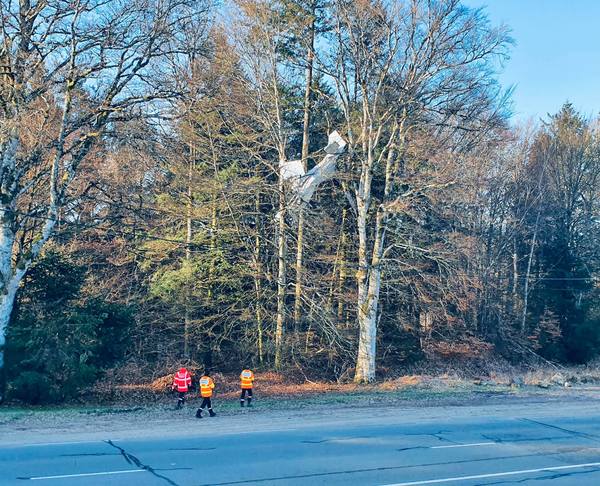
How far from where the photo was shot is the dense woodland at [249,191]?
20.4 meters

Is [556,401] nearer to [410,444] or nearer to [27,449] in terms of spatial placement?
[410,444]

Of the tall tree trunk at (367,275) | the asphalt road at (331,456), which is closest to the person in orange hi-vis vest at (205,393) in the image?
the asphalt road at (331,456)

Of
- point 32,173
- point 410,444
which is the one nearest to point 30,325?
point 32,173

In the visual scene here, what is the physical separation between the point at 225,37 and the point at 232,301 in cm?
1140

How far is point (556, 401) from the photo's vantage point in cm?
2064

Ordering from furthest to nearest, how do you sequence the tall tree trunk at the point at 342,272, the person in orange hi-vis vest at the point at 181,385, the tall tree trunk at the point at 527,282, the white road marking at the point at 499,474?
1. the tall tree trunk at the point at 527,282
2. the tall tree trunk at the point at 342,272
3. the person in orange hi-vis vest at the point at 181,385
4. the white road marking at the point at 499,474

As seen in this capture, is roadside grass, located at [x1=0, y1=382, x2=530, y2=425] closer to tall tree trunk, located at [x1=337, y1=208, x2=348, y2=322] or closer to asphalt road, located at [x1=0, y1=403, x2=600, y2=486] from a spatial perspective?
asphalt road, located at [x1=0, y1=403, x2=600, y2=486]

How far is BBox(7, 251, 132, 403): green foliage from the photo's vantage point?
19.0m

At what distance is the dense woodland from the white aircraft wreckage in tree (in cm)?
14

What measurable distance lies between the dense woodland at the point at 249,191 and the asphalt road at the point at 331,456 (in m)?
8.18

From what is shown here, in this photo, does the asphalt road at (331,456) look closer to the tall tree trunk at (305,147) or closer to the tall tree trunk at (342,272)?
the tall tree trunk at (305,147)

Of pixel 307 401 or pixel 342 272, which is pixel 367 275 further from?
pixel 307 401

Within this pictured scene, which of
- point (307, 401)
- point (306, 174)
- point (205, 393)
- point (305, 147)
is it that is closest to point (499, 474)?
point (205, 393)

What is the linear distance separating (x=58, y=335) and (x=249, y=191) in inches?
419
